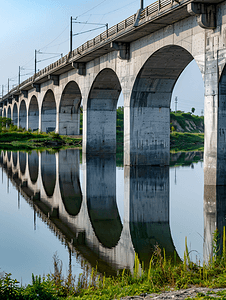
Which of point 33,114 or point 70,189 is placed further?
point 33,114

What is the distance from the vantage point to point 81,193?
15.9 meters

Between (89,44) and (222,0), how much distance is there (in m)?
15.8

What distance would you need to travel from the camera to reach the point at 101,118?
3484 cm

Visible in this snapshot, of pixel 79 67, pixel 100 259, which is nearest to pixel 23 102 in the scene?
pixel 79 67

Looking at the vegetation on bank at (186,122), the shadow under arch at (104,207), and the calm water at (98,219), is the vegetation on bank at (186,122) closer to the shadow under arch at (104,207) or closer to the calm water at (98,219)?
the shadow under arch at (104,207)

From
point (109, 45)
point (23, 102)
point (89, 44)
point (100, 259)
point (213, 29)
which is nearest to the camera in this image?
point (100, 259)

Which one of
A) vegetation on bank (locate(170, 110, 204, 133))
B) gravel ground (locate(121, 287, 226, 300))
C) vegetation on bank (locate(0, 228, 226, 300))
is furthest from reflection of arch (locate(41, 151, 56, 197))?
vegetation on bank (locate(170, 110, 204, 133))

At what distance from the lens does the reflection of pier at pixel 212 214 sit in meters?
8.39

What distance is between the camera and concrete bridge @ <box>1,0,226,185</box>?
16.7m

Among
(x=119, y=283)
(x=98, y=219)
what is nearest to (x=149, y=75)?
(x=98, y=219)

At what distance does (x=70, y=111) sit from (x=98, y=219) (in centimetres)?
3799

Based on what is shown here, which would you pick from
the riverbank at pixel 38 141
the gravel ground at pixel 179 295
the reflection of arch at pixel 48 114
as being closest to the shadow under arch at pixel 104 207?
the gravel ground at pixel 179 295

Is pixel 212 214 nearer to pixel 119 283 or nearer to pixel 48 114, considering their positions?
pixel 119 283

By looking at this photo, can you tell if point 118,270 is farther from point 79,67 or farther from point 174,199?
point 79,67
